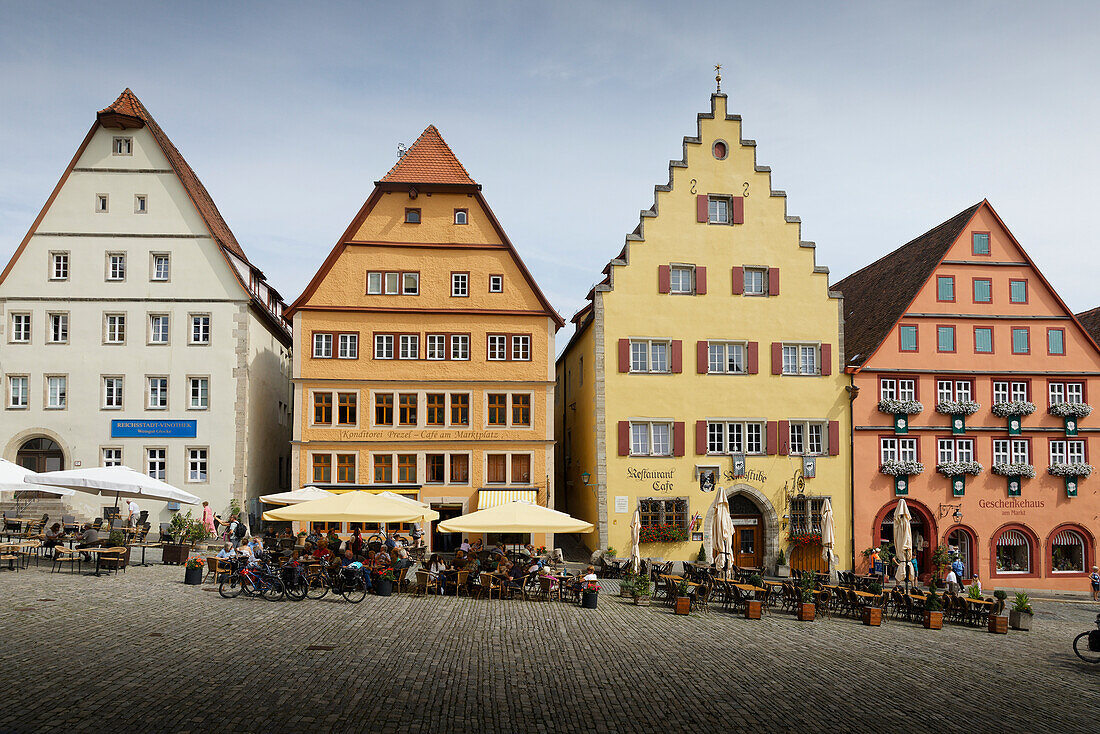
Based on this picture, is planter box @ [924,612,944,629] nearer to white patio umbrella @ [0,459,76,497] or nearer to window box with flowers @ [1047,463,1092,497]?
window box with flowers @ [1047,463,1092,497]

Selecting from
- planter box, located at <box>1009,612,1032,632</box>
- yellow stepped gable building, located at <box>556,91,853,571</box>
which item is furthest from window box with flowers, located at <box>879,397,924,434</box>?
planter box, located at <box>1009,612,1032,632</box>

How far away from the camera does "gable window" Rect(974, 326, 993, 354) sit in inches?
1435

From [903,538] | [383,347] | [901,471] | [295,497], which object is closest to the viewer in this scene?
[295,497]

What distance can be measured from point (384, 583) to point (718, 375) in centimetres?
1737

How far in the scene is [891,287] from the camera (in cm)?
3903

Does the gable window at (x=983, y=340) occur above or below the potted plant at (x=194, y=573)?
above

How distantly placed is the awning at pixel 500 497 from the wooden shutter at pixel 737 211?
1308cm

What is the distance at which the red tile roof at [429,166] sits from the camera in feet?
115

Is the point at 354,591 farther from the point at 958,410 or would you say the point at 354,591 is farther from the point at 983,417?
the point at 983,417

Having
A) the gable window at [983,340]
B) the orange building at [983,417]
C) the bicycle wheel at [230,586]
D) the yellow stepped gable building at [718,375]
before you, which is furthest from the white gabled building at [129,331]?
the gable window at [983,340]

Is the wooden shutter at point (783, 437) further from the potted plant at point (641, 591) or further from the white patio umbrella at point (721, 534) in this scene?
the potted plant at point (641, 591)

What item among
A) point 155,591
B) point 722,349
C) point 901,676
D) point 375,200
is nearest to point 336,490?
point 375,200

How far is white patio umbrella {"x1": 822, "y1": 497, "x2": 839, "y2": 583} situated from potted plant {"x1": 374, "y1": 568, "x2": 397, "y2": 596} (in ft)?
56.3

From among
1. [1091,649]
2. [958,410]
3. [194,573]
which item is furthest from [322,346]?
[1091,649]
